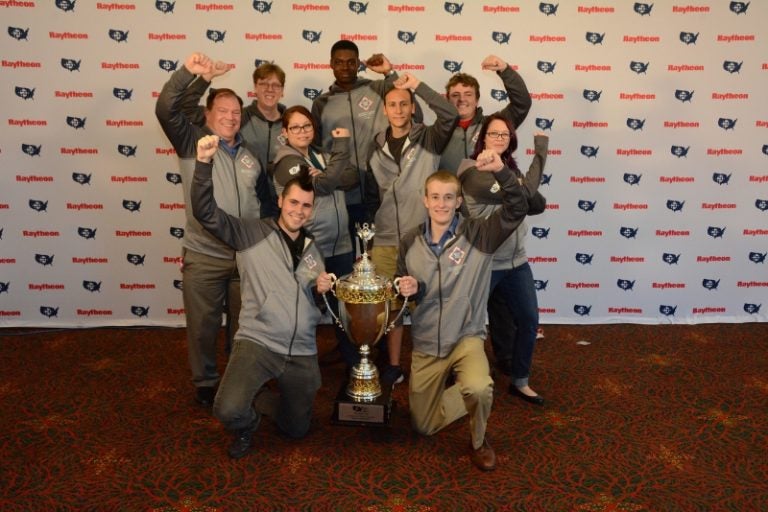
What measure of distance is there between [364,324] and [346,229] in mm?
877

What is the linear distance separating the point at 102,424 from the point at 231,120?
173 cm

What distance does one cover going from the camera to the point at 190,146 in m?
3.64

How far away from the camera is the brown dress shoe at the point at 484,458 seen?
3.09 m

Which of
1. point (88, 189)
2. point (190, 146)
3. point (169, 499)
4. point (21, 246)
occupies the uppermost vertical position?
point (190, 146)

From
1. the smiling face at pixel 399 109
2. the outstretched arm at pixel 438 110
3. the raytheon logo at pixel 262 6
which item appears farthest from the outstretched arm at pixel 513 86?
the raytheon logo at pixel 262 6

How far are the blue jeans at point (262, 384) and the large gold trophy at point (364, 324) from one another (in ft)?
0.59

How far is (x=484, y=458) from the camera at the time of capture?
10.2 ft

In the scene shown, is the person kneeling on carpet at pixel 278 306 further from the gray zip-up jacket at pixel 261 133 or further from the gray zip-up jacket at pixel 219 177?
the gray zip-up jacket at pixel 261 133

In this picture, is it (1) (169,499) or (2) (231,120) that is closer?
(1) (169,499)

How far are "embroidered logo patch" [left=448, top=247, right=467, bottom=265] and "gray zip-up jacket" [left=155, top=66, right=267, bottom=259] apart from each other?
1133mm

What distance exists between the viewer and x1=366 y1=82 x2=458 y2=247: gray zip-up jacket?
3855 millimetres

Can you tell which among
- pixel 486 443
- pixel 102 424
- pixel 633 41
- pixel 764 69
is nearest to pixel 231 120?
pixel 102 424

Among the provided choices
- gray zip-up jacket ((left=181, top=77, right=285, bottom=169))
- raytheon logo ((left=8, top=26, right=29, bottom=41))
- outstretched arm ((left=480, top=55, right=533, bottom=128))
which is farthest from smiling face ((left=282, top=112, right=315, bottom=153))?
raytheon logo ((left=8, top=26, right=29, bottom=41))

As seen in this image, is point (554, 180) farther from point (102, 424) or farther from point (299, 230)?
point (102, 424)
